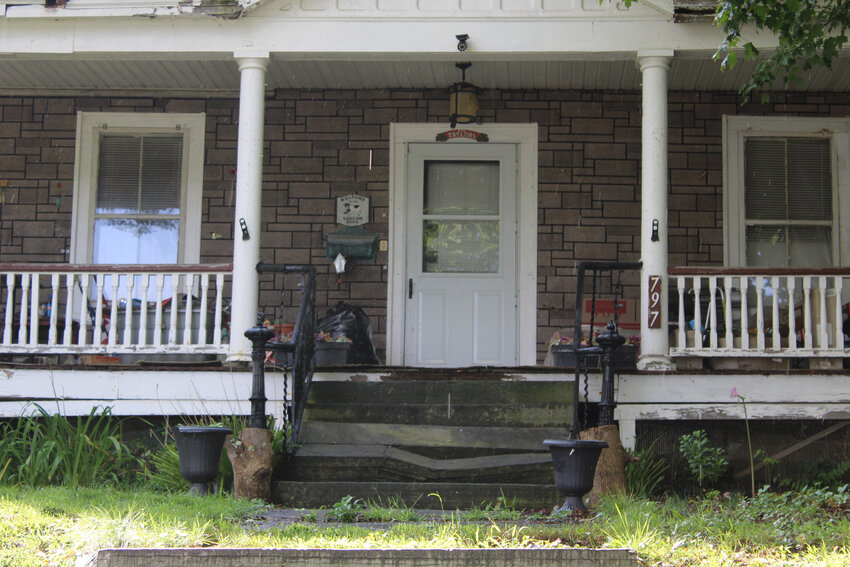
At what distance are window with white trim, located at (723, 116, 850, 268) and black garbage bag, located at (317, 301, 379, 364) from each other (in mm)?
3352

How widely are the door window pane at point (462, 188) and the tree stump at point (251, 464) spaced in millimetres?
3746

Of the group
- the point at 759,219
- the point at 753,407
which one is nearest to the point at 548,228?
the point at 759,219

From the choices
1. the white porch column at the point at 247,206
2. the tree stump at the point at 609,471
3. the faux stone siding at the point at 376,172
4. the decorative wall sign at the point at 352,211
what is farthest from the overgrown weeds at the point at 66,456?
the tree stump at the point at 609,471

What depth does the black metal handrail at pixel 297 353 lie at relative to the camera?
6660 millimetres

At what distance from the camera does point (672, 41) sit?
25.0ft

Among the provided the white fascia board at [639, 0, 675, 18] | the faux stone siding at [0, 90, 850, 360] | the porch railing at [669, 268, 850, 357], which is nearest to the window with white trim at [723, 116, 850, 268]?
the faux stone siding at [0, 90, 850, 360]

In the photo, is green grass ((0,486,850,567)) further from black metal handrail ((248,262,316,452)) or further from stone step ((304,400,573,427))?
stone step ((304,400,573,427))

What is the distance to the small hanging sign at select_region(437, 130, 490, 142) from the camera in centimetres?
932

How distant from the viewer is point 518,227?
9.23 meters

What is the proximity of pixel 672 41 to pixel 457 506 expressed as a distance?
A: 394 cm

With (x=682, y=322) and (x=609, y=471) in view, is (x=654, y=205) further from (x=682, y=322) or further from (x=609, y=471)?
(x=609, y=471)

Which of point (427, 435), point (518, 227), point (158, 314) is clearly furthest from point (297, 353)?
point (518, 227)

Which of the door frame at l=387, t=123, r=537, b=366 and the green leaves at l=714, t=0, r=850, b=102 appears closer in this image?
the green leaves at l=714, t=0, r=850, b=102

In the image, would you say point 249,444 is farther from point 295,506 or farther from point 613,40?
point 613,40
